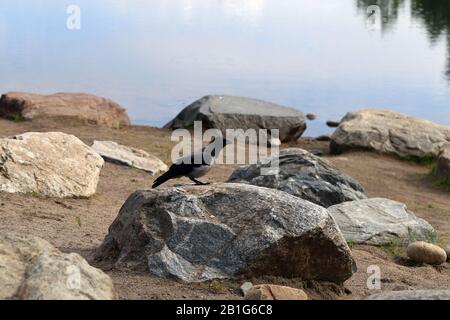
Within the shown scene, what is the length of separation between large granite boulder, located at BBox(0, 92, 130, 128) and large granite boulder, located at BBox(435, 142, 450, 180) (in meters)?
6.01

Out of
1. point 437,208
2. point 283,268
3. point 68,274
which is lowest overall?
point 437,208

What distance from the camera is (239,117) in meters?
17.3

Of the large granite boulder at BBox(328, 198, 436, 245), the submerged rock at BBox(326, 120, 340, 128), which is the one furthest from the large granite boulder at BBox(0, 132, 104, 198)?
the submerged rock at BBox(326, 120, 340, 128)

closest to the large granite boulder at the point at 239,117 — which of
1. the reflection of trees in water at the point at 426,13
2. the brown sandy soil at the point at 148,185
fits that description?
the brown sandy soil at the point at 148,185

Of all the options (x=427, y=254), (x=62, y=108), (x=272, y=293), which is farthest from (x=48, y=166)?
(x=62, y=108)

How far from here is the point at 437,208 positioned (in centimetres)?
1312

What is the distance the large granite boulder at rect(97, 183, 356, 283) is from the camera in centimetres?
685

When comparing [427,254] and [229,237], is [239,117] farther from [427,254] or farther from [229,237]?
[229,237]

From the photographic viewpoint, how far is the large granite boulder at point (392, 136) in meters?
16.2

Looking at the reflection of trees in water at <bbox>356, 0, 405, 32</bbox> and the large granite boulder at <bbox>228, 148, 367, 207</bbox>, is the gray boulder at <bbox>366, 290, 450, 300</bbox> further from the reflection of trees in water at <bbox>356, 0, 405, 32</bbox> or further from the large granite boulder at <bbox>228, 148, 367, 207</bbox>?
the reflection of trees in water at <bbox>356, 0, 405, 32</bbox>

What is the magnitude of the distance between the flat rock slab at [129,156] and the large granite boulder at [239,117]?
349cm

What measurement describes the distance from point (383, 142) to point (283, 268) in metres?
9.74
